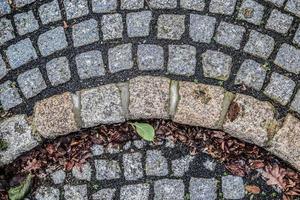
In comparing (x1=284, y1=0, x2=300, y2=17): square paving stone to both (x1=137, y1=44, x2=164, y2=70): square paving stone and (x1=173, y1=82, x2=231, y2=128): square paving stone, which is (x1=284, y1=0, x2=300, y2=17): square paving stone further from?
(x1=137, y1=44, x2=164, y2=70): square paving stone

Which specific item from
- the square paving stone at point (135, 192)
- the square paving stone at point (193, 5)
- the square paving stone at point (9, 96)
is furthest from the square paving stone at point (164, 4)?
the square paving stone at point (135, 192)

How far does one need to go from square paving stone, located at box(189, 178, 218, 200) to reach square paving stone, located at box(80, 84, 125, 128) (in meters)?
0.62

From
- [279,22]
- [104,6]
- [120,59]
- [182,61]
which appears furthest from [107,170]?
[279,22]

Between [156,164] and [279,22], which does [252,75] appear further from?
[156,164]

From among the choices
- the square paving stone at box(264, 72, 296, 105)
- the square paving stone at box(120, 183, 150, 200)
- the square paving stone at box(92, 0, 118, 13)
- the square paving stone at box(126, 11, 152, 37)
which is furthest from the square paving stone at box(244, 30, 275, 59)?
the square paving stone at box(120, 183, 150, 200)

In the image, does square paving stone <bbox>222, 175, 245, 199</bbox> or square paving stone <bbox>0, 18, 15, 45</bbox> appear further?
square paving stone <bbox>0, 18, 15, 45</bbox>

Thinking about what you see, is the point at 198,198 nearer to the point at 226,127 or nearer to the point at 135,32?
the point at 226,127

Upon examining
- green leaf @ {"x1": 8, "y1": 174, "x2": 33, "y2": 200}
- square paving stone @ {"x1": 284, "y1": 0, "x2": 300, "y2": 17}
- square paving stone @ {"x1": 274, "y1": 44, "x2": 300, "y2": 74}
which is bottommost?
green leaf @ {"x1": 8, "y1": 174, "x2": 33, "y2": 200}

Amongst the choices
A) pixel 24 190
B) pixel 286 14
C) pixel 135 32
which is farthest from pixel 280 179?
pixel 24 190

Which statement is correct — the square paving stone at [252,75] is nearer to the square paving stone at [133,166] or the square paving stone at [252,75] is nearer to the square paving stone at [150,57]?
the square paving stone at [150,57]

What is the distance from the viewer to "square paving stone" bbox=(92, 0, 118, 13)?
3492 mm

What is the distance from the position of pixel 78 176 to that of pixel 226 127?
993 millimetres

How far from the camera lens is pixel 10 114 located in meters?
3.37

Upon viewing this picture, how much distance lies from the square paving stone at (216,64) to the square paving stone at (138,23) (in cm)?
43
